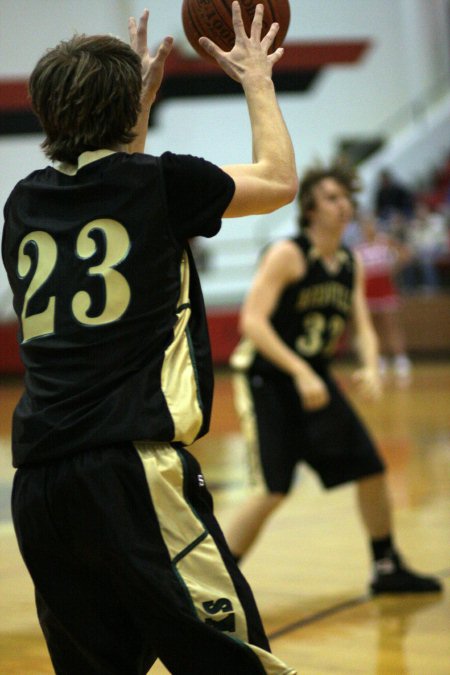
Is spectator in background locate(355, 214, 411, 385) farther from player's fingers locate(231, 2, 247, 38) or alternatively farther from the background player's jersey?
player's fingers locate(231, 2, 247, 38)

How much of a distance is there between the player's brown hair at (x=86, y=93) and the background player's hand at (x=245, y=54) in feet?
0.79

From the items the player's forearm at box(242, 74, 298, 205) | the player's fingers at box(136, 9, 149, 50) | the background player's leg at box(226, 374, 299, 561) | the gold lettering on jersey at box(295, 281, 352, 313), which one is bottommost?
the background player's leg at box(226, 374, 299, 561)

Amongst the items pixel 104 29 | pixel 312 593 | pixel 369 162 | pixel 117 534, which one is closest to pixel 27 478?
pixel 117 534

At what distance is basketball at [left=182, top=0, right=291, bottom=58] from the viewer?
251 centimetres

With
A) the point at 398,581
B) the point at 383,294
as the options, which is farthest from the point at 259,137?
the point at 383,294

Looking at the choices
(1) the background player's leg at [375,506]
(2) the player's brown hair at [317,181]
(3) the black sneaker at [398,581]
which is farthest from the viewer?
(2) the player's brown hair at [317,181]

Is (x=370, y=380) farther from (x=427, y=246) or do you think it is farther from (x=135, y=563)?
(x=427, y=246)

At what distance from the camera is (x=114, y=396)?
2.04 meters

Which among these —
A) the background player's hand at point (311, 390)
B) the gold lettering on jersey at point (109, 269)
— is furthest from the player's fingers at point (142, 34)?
the background player's hand at point (311, 390)

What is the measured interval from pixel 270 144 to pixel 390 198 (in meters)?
13.9

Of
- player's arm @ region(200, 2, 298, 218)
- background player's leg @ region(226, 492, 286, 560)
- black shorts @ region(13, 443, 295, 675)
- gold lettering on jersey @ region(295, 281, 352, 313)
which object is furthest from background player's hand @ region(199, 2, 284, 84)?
background player's leg @ region(226, 492, 286, 560)

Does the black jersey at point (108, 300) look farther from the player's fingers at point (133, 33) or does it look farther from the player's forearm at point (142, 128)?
the player's fingers at point (133, 33)

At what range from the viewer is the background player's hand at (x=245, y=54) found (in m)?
2.27

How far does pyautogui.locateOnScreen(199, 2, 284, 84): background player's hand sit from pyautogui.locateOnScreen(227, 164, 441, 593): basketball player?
2073 mm
